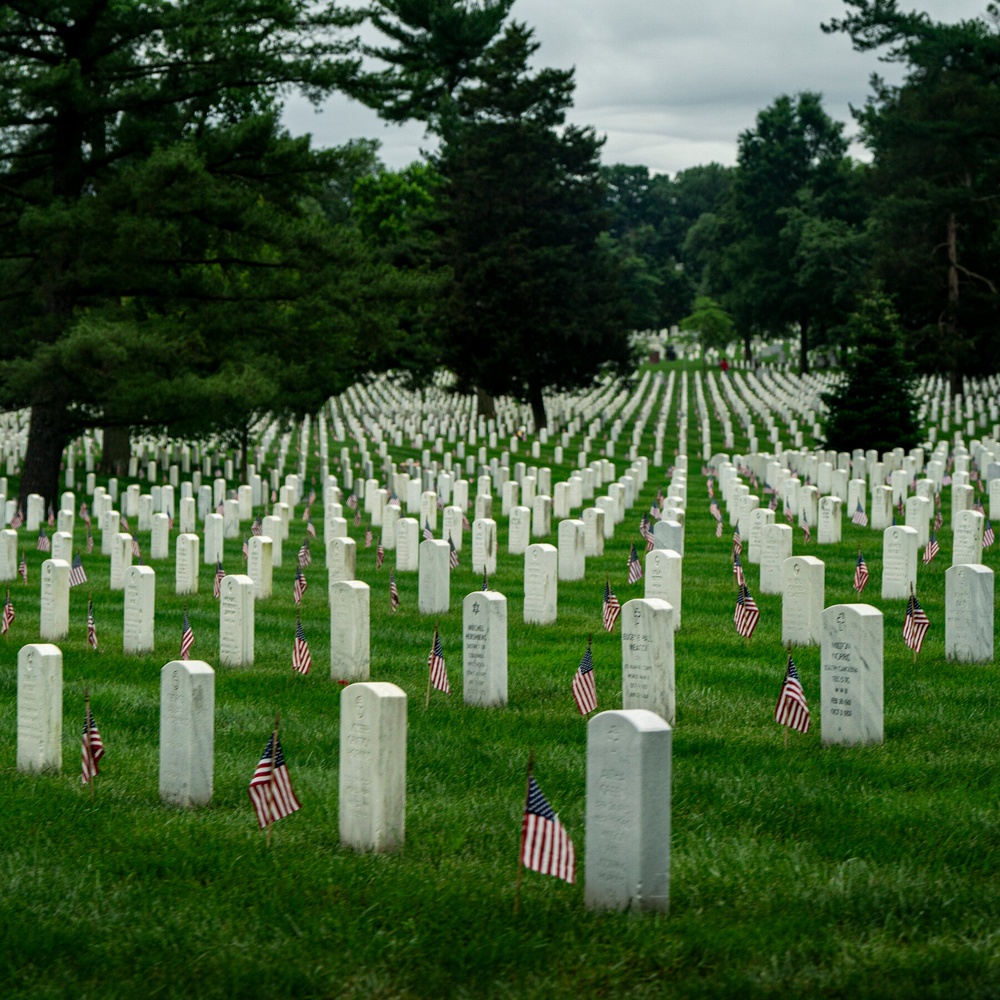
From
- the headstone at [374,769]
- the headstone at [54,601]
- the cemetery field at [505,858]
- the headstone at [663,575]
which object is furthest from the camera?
the headstone at [54,601]

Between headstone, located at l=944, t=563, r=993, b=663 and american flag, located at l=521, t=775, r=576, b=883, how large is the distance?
5564 mm

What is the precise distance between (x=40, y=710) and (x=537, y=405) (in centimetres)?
3918

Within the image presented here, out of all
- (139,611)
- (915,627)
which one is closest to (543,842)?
(915,627)

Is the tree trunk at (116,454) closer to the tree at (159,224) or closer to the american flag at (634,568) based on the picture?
the tree at (159,224)

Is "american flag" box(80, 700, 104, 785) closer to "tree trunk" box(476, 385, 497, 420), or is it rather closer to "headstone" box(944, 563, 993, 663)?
"headstone" box(944, 563, 993, 663)

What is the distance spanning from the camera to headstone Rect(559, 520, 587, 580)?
15977 millimetres

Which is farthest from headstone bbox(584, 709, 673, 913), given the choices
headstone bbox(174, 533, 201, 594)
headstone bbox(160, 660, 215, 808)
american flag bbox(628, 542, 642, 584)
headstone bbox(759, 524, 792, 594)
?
headstone bbox(174, 533, 201, 594)

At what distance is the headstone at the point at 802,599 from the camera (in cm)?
1084

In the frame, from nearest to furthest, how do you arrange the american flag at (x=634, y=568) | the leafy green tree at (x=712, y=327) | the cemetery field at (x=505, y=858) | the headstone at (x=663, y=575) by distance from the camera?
the cemetery field at (x=505, y=858) → the headstone at (x=663, y=575) → the american flag at (x=634, y=568) → the leafy green tree at (x=712, y=327)

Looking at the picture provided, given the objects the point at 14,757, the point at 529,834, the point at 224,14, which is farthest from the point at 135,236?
the point at 529,834

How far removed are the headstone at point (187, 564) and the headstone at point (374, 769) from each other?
30.7 feet

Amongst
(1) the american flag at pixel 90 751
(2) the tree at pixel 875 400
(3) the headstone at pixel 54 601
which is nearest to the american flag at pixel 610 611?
(3) the headstone at pixel 54 601

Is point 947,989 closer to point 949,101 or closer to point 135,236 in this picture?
point 135,236

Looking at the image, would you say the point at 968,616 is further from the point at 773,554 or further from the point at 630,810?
the point at 630,810
